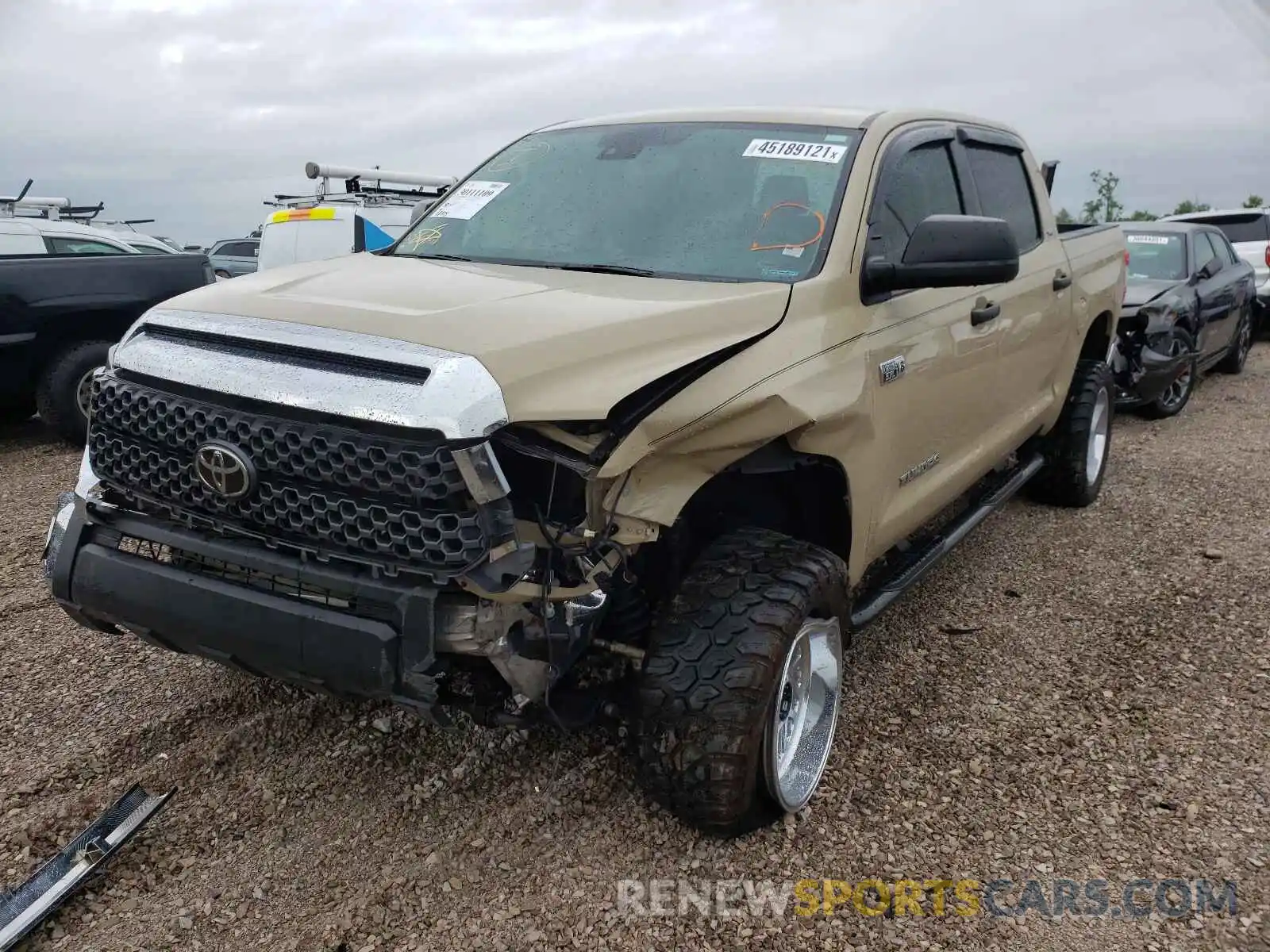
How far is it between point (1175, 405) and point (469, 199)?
23.1 ft

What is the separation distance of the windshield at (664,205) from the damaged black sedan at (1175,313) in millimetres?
5137

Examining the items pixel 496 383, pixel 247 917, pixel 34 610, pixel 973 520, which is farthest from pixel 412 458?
pixel 34 610

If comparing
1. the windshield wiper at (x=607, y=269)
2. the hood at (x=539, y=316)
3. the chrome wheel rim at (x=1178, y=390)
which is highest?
the windshield wiper at (x=607, y=269)

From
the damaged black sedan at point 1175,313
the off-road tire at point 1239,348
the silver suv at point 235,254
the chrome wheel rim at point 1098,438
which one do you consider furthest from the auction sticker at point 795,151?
the silver suv at point 235,254

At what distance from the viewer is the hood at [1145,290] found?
8.05 meters

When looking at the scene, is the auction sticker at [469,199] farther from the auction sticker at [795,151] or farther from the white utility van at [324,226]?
the white utility van at [324,226]

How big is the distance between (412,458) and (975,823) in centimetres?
195

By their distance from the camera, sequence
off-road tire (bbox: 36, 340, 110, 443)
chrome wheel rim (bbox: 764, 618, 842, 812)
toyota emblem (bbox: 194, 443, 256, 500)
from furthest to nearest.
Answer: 1. off-road tire (bbox: 36, 340, 110, 443)
2. chrome wheel rim (bbox: 764, 618, 842, 812)
3. toyota emblem (bbox: 194, 443, 256, 500)

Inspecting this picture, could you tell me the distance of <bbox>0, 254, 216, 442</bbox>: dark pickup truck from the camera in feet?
21.3

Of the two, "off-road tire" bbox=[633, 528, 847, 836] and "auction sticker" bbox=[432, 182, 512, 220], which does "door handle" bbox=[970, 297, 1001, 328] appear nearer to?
"off-road tire" bbox=[633, 528, 847, 836]

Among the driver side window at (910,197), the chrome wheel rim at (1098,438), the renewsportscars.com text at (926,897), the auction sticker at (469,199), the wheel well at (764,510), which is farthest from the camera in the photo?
the chrome wheel rim at (1098,438)

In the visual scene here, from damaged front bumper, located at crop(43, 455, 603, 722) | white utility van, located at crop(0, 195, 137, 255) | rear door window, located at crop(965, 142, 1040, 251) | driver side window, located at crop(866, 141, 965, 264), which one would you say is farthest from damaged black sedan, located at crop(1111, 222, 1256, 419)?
white utility van, located at crop(0, 195, 137, 255)

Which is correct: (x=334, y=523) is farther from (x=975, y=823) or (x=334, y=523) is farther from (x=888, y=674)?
(x=888, y=674)

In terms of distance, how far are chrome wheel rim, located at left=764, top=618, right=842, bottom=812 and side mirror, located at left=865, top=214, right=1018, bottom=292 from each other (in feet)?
3.42
